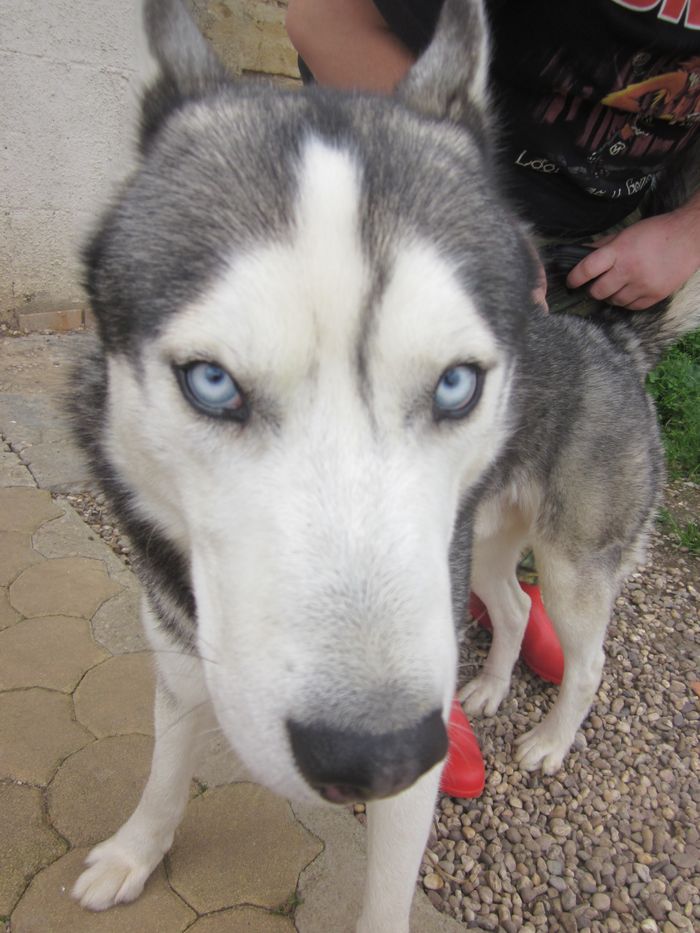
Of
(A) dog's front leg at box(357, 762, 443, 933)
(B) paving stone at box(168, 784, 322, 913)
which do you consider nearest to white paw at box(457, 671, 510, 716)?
(B) paving stone at box(168, 784, 322, 913)

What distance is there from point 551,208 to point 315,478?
1680mm

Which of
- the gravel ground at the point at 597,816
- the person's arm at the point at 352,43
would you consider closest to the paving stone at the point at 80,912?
the gravel ground at the point at 597,816

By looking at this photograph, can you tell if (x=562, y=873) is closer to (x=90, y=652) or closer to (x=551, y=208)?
(x=90, y=652)

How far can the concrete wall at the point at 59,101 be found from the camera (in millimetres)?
4582

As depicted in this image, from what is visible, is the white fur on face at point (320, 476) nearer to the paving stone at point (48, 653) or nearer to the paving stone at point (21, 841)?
the paving stone at point (21, 841)

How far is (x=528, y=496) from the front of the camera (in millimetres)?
2451

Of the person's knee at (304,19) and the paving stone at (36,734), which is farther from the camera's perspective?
the paving stone at (36,734)

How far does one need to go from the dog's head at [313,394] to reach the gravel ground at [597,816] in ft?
4.87

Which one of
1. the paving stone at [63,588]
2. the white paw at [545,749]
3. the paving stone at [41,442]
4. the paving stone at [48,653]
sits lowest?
the paving stone at [41,442]

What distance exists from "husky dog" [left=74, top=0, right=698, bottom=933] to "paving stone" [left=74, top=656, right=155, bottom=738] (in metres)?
0.92

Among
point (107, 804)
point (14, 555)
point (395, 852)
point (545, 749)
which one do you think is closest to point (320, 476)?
point (395, 852)

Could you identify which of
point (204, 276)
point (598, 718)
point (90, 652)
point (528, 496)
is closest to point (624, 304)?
point (528, 496)

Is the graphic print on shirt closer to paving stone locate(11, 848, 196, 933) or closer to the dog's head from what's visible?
the dog's head

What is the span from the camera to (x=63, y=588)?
2965mm
